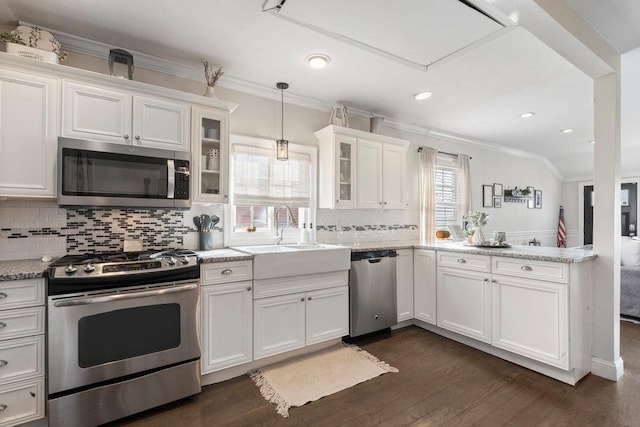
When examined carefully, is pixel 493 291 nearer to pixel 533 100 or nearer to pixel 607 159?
pixel 607 159

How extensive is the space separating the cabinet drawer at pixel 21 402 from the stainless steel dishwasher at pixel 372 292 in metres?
2.28

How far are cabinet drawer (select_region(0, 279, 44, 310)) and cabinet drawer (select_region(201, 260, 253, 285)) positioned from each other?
895mm

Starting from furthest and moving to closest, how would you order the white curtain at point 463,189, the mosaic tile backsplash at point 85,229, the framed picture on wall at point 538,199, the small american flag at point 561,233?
the small american flag at point 561,233, the framed picture on wall at point 538,199, the white curtain at point 463,189, the mosaic tile backsplash at point 85,229

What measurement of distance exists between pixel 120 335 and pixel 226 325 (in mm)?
695

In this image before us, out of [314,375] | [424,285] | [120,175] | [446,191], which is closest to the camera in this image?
[120,175]

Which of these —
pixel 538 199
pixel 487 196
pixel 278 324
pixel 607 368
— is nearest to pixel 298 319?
pixel 278 324

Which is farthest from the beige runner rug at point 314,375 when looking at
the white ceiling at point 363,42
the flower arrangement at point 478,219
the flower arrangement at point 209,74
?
the white ceiling at point 363,42

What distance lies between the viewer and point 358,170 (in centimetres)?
348

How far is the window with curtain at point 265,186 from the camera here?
9.95 feet

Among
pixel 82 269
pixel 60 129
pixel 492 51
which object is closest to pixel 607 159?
pixel 492 51

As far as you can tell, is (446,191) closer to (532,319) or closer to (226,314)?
(532,319)

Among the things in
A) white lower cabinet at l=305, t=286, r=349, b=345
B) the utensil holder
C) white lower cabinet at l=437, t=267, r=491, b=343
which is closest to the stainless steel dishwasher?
white lower cabinet at l=305, t=286, r=349, b=345

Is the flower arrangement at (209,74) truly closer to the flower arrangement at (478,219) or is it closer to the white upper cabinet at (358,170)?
the white upper cabinet at (358,170)

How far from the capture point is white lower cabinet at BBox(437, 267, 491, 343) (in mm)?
2857
